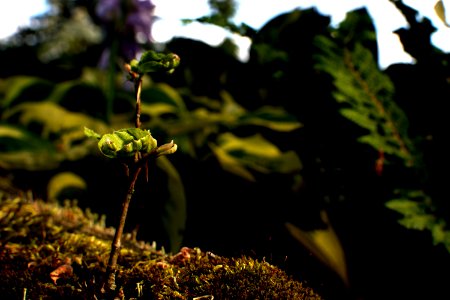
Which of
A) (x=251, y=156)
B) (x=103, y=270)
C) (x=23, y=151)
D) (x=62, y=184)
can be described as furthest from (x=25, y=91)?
(x=103, y=270)

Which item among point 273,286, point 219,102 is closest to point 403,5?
point 273,286

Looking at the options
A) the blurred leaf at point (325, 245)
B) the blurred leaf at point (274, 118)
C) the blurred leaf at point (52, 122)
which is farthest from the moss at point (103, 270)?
the blurred leaf at point (52, 122)

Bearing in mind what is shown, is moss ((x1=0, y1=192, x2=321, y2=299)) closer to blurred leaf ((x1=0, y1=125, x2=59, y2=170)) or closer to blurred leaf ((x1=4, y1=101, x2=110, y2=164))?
blurred leaf ((x1=0, y1=125, x2=59, y2=170))

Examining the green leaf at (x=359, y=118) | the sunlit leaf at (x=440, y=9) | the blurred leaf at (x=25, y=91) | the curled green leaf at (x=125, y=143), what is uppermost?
the blurred leaf at (x=25, y=91)

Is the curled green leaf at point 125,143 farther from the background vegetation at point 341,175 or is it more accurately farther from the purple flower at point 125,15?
the purple flower at point 125,15

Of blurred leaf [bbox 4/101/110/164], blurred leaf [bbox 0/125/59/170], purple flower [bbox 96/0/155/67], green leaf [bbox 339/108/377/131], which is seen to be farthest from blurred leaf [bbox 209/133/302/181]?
purple flower [bbox 96/0/155/67]

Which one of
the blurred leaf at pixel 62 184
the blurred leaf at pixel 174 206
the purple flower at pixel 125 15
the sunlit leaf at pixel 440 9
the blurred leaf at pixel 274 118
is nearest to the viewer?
the sunlit leaf at pixel 440 9

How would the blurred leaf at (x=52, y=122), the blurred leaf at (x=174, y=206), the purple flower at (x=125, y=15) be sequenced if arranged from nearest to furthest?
the blurred leaf at (x=174, y=206) < the blurred leaf at (x=52, y=122) < the purple flower at (x=125, y=15)
